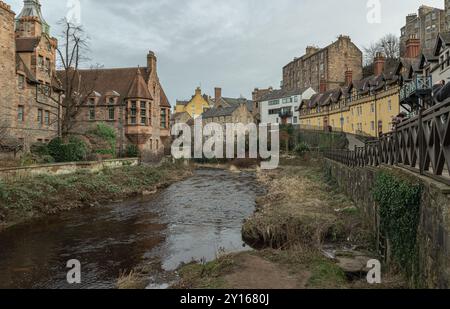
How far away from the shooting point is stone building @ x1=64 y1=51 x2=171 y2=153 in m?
41.0

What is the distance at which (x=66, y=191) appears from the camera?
20.4 metres

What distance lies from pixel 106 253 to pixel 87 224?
4.84m

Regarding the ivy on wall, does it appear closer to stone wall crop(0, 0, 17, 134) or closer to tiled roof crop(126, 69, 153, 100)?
stone wall crop(0, 0, 17, 134)

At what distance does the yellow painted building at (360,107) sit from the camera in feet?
128

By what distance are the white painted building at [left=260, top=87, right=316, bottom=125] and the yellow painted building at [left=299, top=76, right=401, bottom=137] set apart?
393 cm

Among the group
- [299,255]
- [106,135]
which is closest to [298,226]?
[299,255]

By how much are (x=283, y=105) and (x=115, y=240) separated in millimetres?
62075

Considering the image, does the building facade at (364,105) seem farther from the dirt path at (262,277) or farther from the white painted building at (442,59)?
the dirt path at (262,277)

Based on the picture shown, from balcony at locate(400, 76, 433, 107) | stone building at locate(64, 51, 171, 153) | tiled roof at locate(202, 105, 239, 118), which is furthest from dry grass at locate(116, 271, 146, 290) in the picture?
tiled roof at locate(202, 105, 239, 118)

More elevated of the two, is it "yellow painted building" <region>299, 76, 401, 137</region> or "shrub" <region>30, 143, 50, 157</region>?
"yellow painted building" <region>299, 76, 401, 137</region>

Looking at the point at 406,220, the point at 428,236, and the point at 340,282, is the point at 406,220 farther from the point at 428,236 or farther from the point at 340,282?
the point at 340,282

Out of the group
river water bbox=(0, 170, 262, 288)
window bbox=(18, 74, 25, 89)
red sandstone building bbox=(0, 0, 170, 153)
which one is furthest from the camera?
window bbox=(18, 74, 25, 89)

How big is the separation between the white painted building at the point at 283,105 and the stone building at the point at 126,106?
3227cm

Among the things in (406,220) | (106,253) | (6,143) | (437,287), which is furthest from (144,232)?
(6,143)
